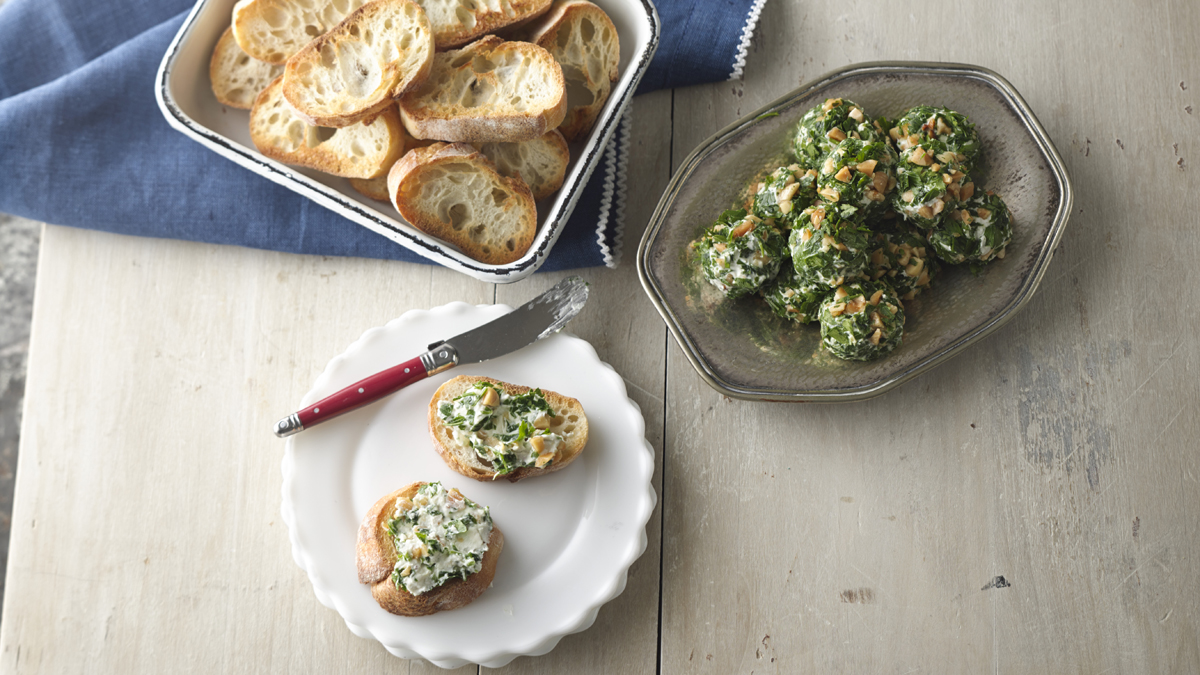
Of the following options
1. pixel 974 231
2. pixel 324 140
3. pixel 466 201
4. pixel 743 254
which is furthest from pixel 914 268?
pixel 324 140

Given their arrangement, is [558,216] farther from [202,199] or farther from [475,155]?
[202,199]

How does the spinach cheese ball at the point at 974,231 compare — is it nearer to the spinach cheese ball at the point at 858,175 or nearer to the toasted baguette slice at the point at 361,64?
the spinach cheese ball at the point at 858,175

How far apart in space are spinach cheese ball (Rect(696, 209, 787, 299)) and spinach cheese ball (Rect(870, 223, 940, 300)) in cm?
19

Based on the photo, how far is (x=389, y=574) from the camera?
152 centimetres

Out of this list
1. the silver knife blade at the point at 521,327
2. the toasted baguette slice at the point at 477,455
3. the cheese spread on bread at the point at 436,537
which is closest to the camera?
the cheese spread on bread at the point at 436,537

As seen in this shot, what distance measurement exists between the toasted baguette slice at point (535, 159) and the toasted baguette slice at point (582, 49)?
0.22 feet

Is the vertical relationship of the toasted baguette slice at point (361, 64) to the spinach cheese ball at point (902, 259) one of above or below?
below

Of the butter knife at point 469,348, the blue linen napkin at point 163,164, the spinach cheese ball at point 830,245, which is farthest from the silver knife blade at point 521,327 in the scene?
the spinach cheese ball at point 830,245

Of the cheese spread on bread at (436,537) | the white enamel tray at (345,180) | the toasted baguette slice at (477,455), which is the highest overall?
the white enamel tray at (345,180)

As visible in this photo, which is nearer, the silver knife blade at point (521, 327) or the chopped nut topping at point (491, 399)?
the chopped nut topping at point (491, 399)

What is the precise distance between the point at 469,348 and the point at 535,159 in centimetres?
42

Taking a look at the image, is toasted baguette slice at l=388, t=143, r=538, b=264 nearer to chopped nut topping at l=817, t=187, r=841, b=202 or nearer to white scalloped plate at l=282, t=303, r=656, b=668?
white scalloped plate at l=282, t=303, r=656, b=668

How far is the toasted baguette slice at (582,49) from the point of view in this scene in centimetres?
158

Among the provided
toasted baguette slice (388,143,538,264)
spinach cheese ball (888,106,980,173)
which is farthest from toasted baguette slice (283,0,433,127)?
spinach cheese ball (888,106,980,173)
